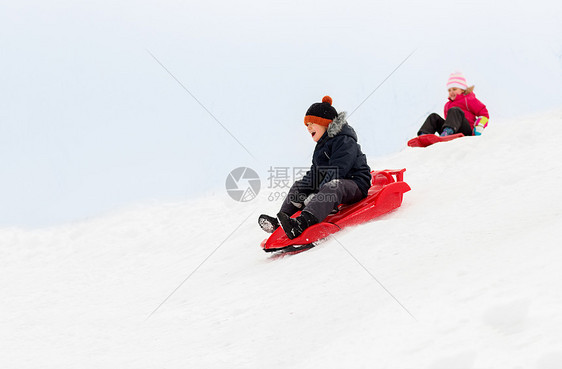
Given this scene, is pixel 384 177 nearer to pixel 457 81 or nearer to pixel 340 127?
→ pixel 340 127

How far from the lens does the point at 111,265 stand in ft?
12.9

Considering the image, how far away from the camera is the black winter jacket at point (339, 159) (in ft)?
10.5

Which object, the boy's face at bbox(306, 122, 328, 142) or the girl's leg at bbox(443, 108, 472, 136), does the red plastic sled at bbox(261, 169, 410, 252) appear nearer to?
the boy's face at bbox(306, 122, 328, 142)

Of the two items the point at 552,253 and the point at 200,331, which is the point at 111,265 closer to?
the point at 200,331

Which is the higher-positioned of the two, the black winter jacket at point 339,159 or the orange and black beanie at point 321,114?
the orange and black beanie at point 321,114

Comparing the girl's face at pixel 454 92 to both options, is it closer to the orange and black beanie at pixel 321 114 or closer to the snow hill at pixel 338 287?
the snow hill at pixel 338 287

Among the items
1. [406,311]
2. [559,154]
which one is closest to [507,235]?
[406,311]

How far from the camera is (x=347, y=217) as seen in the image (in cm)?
308

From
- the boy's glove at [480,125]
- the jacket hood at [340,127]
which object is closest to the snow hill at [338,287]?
the jacket hood at [340,127]

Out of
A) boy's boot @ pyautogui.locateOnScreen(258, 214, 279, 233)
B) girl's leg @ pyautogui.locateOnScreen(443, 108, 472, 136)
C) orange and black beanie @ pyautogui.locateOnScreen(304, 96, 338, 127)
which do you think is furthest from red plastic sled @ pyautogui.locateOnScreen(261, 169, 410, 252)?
girl's leg @ pyautogui.locateOnScreen(443, 108, 472, 136)

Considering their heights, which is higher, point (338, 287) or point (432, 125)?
point (338, 287)

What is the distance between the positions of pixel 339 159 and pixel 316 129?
0.31 metres

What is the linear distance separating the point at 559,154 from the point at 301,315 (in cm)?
262

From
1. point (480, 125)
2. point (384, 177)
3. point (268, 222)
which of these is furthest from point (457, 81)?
point (268, 222)
